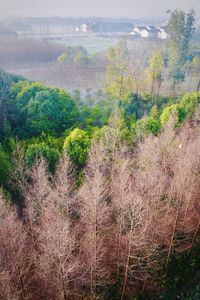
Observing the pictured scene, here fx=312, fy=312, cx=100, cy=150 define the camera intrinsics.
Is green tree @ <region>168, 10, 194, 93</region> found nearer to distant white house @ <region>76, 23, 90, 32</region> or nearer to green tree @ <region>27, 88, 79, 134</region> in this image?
green tree @ <region>27, 88, 79, 134</region>

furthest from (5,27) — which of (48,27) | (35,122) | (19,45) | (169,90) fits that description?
(169,90)

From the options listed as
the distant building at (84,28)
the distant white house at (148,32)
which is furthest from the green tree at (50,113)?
the distant building at (84,28)

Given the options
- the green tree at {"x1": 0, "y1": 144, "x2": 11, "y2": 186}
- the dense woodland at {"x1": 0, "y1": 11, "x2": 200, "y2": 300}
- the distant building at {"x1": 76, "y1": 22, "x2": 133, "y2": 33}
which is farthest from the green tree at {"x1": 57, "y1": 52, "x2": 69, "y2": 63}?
the green tree at {"x1": 0, "y1": 144, "x2": 11, "y2": 186}

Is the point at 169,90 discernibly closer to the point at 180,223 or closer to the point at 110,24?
the point at 110,24

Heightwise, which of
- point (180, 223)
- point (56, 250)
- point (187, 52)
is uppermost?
point (187, 52)

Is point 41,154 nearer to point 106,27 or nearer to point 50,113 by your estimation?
point 50,113

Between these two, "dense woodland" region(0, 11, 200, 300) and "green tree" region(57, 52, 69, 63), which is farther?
"green tree" region(57, 52, 69, 63)
